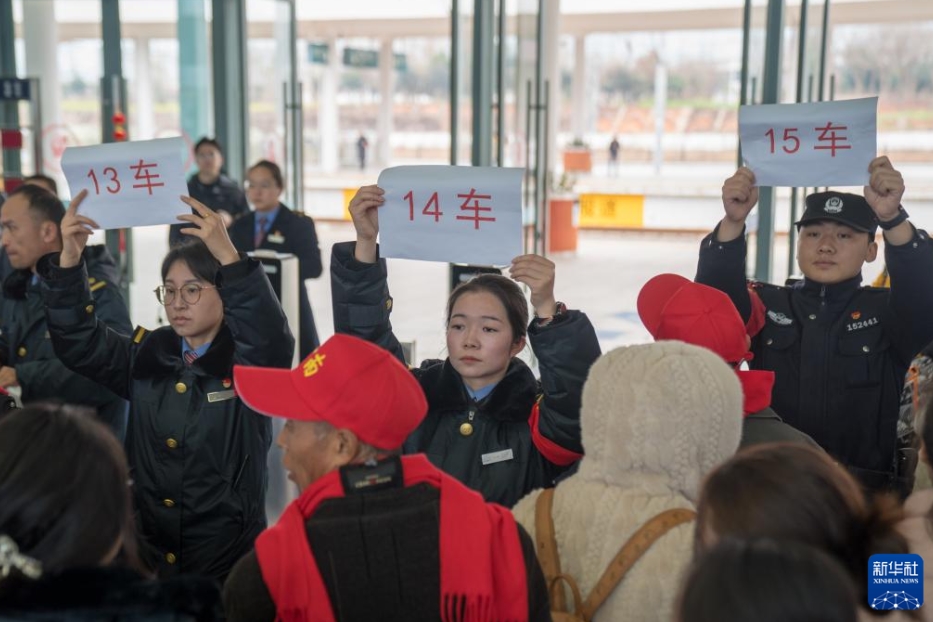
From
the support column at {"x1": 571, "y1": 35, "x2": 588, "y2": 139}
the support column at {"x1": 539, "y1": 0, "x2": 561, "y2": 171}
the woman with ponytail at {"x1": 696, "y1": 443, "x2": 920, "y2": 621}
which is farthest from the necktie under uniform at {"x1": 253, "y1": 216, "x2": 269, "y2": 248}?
the support column at {"x1": 571, "y1": 35, "x2": 588, "y2": 139}

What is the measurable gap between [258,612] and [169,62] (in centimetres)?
830

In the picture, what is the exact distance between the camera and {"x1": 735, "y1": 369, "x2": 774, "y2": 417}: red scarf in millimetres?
2303

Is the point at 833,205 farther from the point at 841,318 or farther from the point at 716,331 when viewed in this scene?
the point at 716,331

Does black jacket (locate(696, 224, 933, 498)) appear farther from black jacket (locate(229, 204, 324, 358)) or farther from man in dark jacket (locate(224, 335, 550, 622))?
black jacket (locate(229, 204, 324, 358))

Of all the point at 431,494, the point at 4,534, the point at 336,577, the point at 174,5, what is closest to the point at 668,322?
the point at 431,494

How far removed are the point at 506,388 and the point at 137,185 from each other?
135cm

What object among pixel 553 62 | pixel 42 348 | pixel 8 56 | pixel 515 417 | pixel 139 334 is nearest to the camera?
pixel 515 417

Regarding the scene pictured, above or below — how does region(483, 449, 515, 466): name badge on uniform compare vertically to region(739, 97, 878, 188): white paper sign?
below

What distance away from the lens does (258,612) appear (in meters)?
1.64

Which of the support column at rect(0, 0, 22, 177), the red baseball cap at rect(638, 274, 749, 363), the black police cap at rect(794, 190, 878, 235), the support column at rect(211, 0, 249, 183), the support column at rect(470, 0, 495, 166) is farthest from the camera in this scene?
the support column at rect(211, 0, 249, 183)

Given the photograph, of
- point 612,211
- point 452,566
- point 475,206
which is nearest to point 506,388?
point 475,206

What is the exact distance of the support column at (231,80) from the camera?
8883 millimetres

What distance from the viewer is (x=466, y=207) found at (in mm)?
2854

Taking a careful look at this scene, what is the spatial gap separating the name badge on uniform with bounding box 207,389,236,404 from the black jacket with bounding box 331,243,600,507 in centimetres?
51
